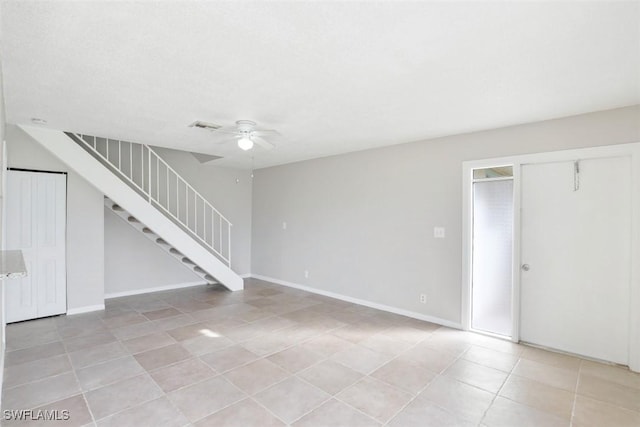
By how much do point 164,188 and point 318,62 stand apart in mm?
4935

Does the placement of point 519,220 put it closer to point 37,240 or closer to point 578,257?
point 578,257

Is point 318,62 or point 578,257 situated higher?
point 318,62

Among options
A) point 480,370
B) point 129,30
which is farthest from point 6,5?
point 480,370

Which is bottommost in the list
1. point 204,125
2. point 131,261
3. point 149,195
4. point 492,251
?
point 131,261

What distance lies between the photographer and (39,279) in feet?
14.5

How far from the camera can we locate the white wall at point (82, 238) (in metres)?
4.61

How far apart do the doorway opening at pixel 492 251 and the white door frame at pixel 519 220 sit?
0.08 m

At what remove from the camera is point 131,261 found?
226 inches

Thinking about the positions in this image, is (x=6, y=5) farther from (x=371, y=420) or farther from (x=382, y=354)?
(x=382, y=354)

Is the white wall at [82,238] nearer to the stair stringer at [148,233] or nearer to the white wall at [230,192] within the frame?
the stair stringer at [148,233]

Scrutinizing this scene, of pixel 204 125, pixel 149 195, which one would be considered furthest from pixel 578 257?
pixel 149 195

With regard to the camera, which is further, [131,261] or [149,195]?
[131,261]

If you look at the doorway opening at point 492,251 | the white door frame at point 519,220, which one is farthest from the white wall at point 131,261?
the doorway opening at point 492,251

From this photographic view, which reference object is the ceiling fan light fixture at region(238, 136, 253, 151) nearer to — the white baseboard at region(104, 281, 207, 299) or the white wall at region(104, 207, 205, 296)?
the white wall at region(104, 207, 205, 296)
